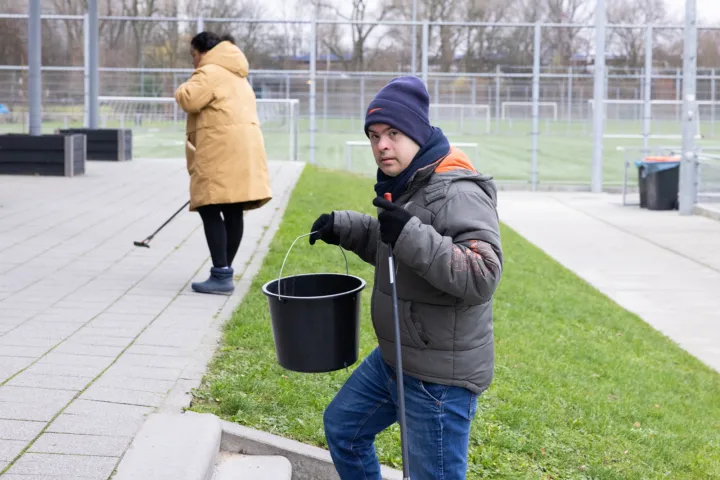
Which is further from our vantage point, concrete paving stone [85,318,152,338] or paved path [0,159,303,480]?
concrete paving stone [85,318,152,338]

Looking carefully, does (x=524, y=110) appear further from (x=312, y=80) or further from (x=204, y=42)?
(x=204, y=42)

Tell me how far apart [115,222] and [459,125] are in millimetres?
14554

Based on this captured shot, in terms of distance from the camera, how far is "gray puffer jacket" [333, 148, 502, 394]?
9.41 ft

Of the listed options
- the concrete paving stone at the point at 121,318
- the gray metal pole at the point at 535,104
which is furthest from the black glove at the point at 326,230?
the gray metal pole at the point at 535,104

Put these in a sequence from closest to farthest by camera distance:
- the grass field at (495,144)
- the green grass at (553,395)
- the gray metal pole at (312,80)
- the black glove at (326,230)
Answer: the black glove at (326,230)
the green grass at (553,395)
the gray metal pole at (312,80)
the grass field at (495,144)

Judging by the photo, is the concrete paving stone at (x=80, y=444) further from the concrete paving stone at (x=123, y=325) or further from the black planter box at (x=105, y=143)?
the black planter box at (x=105, y=143)

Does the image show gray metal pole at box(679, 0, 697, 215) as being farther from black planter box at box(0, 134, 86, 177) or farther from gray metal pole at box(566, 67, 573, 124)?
black planter box at box(0, 134, 86, 177)

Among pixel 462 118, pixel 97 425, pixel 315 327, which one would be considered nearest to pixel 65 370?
pixel 97 425

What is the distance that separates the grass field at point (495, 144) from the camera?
21.7 metres

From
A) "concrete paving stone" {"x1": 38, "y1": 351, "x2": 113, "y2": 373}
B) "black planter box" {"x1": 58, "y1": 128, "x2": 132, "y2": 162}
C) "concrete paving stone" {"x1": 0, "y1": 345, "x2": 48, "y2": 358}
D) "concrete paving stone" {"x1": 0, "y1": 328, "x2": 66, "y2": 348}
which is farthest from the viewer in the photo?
"black planter box" {"x1": 58, "y1": 128, "x2": 132, "y2": 162}

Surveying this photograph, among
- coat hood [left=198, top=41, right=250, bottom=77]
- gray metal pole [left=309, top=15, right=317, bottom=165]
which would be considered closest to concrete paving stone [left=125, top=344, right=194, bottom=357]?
coat hood [left=198, top=41, right=250, bottom=77]

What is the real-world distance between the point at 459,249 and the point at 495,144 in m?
23.1

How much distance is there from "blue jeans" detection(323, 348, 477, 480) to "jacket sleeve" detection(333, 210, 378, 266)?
37 centimetres

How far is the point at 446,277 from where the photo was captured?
113 inches
